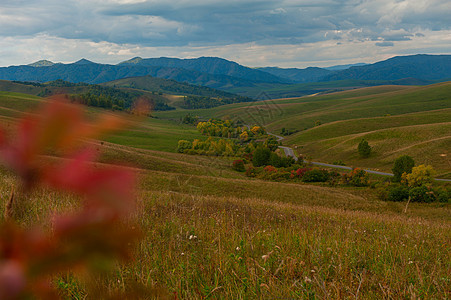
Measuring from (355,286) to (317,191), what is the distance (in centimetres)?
3571

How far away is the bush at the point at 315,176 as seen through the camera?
6855 centimetres

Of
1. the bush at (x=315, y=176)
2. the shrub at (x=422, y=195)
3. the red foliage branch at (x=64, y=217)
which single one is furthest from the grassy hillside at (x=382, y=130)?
the red foliage branch at (x=64, y=217)

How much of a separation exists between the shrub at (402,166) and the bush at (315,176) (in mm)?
14981

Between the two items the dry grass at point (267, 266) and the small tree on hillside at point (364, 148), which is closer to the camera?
the dry grass at point (267, 266)

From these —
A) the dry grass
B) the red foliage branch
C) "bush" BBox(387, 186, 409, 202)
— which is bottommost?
"bush" BBox(387, 186, 409, 202)

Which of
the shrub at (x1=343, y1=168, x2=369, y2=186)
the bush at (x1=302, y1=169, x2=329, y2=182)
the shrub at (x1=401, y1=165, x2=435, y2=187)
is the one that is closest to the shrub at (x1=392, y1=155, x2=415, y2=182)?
the shrub at (x1=401, y1=165, x2=435, y2=187)

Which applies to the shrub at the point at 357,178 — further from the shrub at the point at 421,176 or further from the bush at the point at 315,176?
the shrub at the point at 421,176

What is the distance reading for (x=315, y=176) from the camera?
69.1 metres

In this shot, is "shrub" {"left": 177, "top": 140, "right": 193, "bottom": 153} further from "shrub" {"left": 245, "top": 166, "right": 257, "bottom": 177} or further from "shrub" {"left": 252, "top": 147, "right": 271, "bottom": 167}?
"shrub" {"left": 245, "top": 166, "right": 257, "bottom": 177}

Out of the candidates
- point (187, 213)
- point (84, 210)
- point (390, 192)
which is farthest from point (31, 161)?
point (390, 192)

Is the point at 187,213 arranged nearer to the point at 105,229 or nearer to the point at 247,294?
the point at 247,294

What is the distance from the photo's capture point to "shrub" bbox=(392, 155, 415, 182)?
6850 centimetres

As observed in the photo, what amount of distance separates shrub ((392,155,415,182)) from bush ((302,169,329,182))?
15.0m

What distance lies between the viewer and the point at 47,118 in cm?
69
